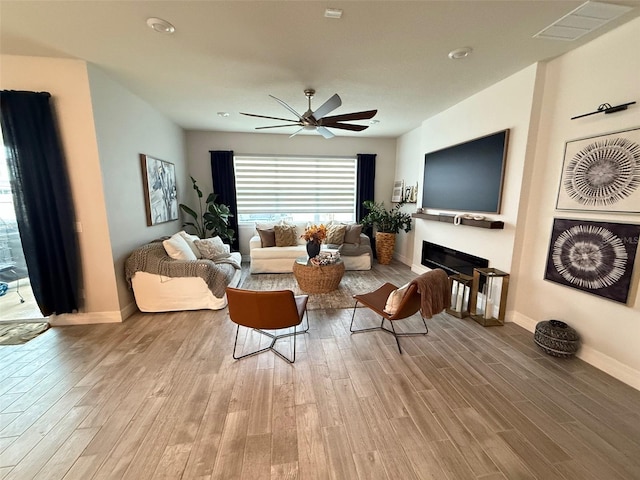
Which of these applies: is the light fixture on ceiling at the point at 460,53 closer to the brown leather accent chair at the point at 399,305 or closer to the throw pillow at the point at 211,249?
the brown leather accent chair at the point at 399,305

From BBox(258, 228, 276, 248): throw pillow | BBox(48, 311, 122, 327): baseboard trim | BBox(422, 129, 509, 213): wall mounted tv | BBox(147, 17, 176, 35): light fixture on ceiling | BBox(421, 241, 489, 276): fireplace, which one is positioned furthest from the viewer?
BBox(258, 228, 276, 248): throw pillow

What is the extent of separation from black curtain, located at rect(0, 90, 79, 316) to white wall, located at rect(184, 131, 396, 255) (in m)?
2.88

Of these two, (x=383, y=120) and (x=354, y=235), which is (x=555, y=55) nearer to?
(x=383, y=120)

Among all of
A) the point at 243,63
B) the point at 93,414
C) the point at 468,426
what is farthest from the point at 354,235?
the point at 93,414

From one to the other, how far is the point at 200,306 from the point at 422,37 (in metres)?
3.81

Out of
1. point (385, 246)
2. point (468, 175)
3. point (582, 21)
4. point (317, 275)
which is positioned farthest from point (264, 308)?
point (385, 246)

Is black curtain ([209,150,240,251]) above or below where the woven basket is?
above

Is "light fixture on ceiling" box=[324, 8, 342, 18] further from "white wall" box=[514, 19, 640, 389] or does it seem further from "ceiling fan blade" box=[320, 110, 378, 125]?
"white wall" box=[514, 19, 640, 389]

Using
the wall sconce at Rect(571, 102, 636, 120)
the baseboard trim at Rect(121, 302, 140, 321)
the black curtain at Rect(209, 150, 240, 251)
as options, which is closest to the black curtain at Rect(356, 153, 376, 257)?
the black curtain at Rect(209, 150, 240, 251)

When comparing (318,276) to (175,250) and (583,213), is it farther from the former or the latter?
(583,213)

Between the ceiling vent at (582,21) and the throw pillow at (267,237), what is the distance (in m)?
4.42

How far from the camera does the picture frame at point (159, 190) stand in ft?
12.0

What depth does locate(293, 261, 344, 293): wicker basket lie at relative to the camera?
374cm

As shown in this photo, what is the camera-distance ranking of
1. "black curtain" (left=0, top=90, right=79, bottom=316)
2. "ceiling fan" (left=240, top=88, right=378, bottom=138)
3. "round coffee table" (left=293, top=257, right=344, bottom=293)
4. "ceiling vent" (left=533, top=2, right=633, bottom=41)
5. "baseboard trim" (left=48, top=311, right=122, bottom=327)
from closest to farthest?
"ceiling vent" (left=533, top=2, right=633, bottom=41) → "black curtain" (left=0, top=90, right=79, bottom=316) → "ceiling fan" (left=240, top=88, right=378, bottom=138) → "baseboard trim" (left=48, top=311, right=122, bottom=327) → "round coffee table" (left=293, top=257, right=344, bottom=293)
